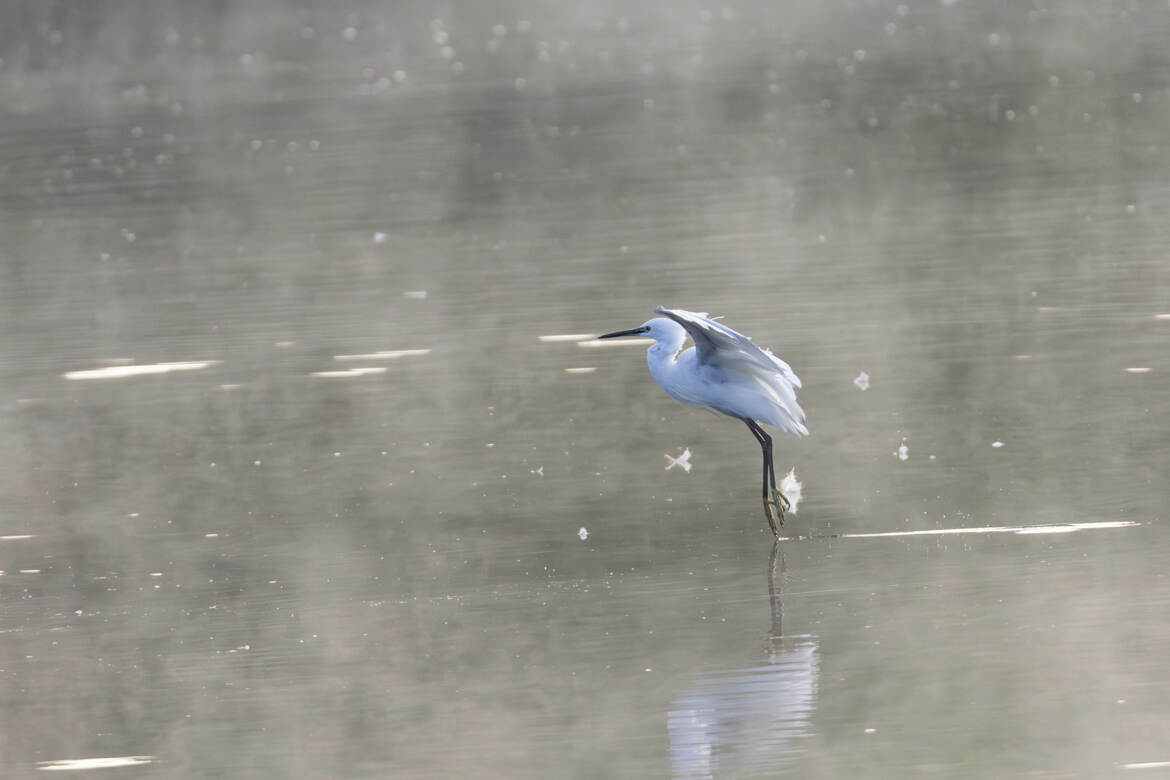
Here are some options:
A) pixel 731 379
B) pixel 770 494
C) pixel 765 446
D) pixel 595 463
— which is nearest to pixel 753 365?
pixel 731 379

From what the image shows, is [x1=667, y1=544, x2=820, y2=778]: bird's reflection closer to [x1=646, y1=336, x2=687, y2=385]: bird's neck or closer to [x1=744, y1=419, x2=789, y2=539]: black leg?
[x1=744, y1=419, x2=789, y2=539]: black leg

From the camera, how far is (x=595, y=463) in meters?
9.56

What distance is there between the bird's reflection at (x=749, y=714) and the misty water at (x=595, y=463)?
0.06 feet

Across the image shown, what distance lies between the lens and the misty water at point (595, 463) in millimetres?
6414

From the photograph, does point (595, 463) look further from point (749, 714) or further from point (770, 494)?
point (749, 714)

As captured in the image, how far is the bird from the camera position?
27.1ft

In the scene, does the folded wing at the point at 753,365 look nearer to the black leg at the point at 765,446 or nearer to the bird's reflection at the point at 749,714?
the black leg at the point at 765,446

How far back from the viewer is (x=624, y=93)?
2853 cm

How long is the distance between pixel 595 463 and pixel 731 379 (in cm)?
131

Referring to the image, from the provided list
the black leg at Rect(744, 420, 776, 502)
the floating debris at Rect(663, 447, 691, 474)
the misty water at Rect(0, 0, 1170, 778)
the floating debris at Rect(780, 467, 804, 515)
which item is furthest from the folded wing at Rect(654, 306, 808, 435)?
the floating debris at Rect(663, 447, 691, 474)

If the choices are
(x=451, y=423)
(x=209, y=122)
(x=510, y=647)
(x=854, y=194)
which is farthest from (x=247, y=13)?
(x=510, y=647)

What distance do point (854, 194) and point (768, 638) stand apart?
10.6 metres

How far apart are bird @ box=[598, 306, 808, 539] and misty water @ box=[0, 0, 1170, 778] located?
340mm

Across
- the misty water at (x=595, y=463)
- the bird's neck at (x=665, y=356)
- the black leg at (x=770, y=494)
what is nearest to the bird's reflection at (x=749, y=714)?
the misty water at (x=595, y=463)
